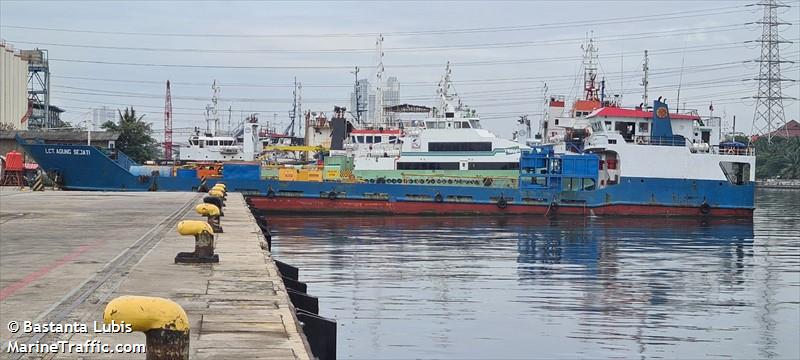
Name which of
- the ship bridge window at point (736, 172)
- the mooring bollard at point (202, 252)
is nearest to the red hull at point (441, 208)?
the ship bridge window at point (736, 172)

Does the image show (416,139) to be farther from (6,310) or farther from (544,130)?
(6,310)

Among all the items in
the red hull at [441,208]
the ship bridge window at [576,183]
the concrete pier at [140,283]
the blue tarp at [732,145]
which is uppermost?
the blue tarp at [732,145]

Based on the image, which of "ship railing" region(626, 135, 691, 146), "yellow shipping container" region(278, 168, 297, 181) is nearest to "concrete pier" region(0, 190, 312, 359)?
"yellow shipping container" region(278, 168, 297, 181)

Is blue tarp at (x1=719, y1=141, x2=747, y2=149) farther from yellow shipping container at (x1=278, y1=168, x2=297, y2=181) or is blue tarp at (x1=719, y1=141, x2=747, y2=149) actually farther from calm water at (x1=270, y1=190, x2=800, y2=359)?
yellow shipping container at (x1=278, y1=168, x2=297, y2=181)

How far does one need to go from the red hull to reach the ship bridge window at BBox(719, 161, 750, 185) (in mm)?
1982

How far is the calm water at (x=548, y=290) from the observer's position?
48.9 ft

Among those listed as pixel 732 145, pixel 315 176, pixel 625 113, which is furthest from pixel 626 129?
pixel 315 176

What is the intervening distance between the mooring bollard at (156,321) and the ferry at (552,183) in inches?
1574

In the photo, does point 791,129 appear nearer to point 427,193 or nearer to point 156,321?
point 427,193

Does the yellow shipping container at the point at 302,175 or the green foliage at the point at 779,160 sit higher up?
the green foliage at the point at 779,160

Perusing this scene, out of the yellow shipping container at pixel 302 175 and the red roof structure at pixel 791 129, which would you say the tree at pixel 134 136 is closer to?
the yellow shipping container at pixel 302 175

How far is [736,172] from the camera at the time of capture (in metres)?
49.0

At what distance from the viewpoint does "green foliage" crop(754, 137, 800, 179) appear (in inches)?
4272

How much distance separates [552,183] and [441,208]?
5.45 metres
